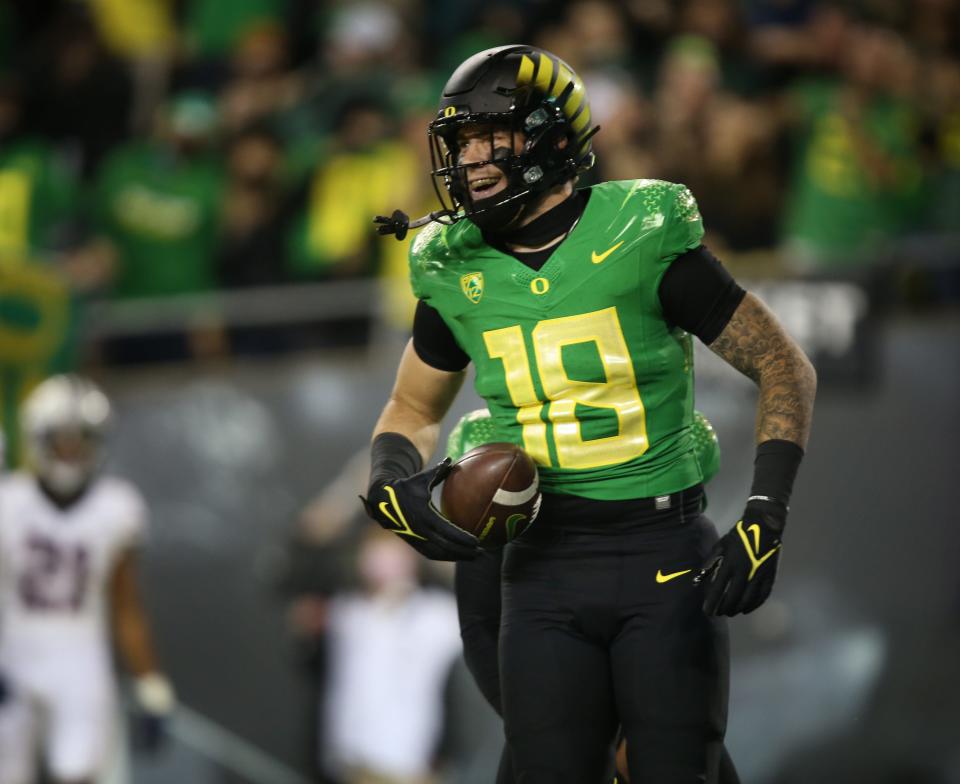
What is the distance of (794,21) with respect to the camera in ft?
23.0

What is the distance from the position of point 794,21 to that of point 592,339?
4454 mm

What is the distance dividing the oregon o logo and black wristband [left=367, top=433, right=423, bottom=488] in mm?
443

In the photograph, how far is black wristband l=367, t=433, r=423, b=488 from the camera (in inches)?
123

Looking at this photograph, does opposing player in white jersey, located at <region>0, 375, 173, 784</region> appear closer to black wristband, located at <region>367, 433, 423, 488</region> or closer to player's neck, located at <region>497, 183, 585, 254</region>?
black wristband, located at <region>367, 433, 423, 488</region>

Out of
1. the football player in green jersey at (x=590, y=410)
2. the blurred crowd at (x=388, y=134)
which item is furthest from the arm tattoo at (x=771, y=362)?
the blurred crowd at (x=388, y=134)

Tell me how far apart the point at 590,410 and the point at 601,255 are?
0.30 meters

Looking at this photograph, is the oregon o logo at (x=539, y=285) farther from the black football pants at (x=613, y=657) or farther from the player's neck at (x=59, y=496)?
the player's neck at (x=59, y=496)

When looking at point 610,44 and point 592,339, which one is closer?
point 592,339

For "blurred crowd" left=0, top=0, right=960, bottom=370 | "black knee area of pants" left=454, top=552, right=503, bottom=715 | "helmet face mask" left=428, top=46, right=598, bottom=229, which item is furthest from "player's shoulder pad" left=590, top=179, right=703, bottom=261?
"blurred crowd" left=0, top=0, right=960, bottom=370

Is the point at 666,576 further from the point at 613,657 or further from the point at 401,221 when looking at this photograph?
the point at 401,221

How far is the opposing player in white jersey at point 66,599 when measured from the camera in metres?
6.07

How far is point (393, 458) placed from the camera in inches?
125

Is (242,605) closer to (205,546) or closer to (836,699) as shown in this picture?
(205,546)

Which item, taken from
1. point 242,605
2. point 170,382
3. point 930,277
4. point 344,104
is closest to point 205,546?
point 242,605
